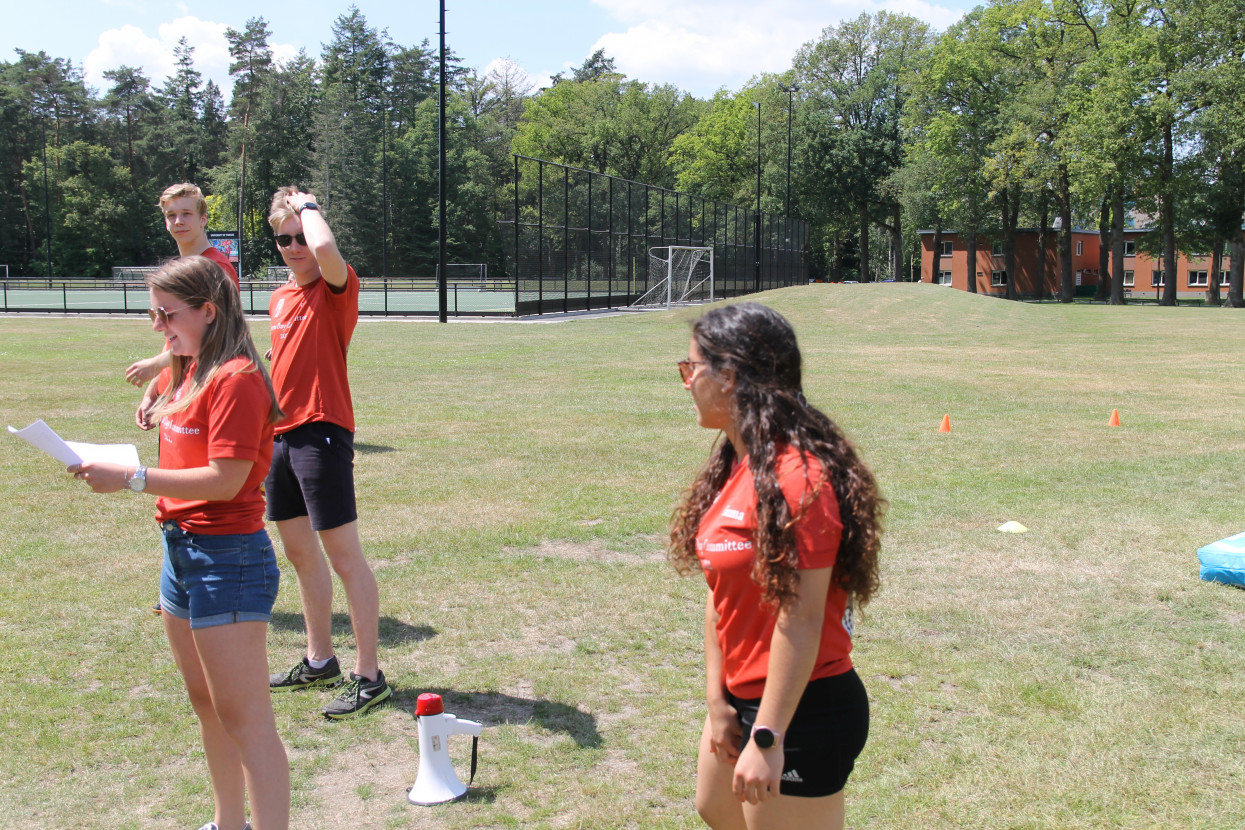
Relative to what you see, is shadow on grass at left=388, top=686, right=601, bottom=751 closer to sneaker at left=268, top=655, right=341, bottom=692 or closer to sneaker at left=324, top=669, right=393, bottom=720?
sneaker at left=324, top=669, right=393, bottom=720

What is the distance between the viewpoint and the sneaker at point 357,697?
3.99 m

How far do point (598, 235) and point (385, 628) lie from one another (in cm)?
3337

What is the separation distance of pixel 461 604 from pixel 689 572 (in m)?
3.13

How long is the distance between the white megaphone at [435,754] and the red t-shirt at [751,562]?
147cm

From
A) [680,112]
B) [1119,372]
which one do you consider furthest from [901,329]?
[680,112]

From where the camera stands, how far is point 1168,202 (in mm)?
53406

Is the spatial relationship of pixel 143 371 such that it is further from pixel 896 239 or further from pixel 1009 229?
pixel 896 239

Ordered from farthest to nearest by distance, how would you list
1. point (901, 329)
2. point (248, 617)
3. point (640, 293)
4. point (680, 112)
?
point (680, 112)
point (640, 293)
point (901, 329)
point (248, 617)

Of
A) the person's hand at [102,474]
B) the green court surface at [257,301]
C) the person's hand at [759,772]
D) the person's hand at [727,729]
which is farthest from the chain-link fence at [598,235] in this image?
the person's hand at [759,772]

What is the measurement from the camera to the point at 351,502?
4000 mm

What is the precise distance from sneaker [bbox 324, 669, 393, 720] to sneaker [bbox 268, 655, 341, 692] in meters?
0.22

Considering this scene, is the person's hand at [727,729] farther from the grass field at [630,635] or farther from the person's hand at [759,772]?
the grass field at [630,635]

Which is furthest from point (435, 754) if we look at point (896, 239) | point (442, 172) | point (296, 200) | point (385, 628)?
point (896, 239)

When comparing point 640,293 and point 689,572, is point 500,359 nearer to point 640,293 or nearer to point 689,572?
point 689,572
